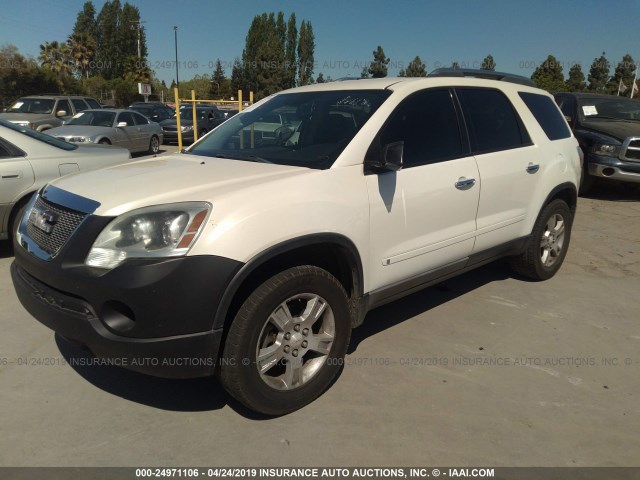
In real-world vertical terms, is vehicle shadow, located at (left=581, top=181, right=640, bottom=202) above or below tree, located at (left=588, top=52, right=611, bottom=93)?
below

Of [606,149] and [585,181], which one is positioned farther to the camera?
[585,181]

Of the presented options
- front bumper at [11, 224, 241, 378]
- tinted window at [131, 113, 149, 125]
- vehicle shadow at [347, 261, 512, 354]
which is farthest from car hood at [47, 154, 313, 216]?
tinted window at [131, 113, 149, 125]

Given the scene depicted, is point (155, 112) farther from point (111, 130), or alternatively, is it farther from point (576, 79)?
point (576, 79)

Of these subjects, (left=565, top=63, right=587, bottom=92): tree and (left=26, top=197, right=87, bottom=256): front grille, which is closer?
(left=26, top=197, right=87, bottom=256): front grille

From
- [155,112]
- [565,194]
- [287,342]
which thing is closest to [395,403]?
[287,342]

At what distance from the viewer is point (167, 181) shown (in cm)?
283

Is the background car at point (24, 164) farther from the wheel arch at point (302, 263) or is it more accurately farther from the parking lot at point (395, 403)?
the wheel arch at point (302, 263)

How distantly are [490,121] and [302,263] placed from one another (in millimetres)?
2181

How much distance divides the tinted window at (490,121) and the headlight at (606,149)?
580 centimetres

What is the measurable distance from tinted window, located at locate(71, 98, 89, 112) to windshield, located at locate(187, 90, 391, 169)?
14.2m

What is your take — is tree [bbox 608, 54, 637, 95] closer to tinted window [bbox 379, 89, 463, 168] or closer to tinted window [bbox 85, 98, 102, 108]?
tinted window [bbox 85, 98, 102, 108]

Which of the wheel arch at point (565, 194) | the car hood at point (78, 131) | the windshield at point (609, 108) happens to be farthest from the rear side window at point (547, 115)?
the car hood at point (78, 131)

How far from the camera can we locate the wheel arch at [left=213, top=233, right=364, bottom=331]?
247cm

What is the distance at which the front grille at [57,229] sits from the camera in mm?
2645
